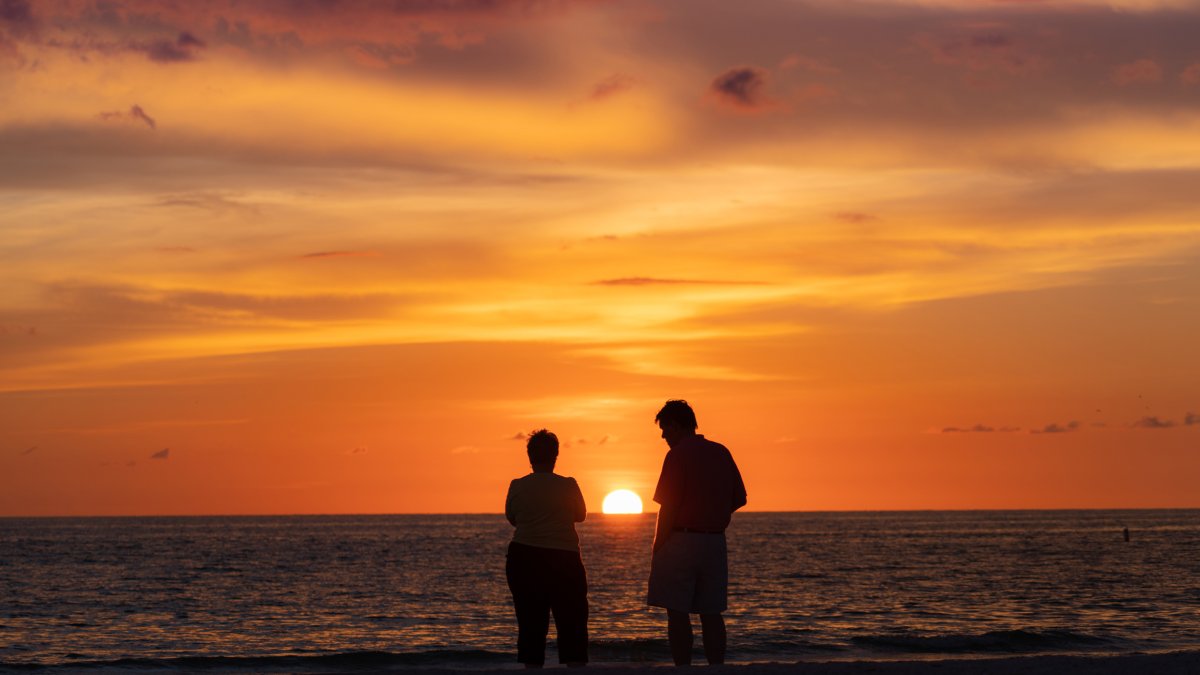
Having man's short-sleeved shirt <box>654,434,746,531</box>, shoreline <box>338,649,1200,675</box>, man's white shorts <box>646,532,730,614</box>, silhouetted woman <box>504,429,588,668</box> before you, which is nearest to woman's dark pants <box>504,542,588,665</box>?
silhouetted woman <box>504,429,588,668</box>

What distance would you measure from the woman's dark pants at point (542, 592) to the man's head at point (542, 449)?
71 centimetres

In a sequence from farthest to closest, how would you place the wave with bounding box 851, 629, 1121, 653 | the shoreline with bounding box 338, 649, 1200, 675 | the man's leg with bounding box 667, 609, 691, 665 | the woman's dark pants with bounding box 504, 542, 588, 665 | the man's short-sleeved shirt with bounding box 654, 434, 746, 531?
1. the wave with bounding box 851, 629, 1121, 653
2. the shoreline with bounding box 338, 649, 1200, 675
3. the woman's dark pants with bounding box 504, 542, 588, 665
4. the man's leg with bounding box 667, 609, 691, 665
5. the man's short-sleeved shirt with bounding box 654, 434, 746, 531

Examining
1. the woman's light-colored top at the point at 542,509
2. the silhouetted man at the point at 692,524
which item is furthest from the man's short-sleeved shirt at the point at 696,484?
the woman's light-colored top at the point at 542,509

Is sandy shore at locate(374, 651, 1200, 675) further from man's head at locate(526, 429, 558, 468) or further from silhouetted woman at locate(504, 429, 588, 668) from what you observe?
man's head at locate(526, 429, 558, 468)

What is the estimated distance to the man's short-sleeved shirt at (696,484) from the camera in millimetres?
9992

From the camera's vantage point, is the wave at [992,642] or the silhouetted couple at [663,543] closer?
the silhouetted couple at [663,543]

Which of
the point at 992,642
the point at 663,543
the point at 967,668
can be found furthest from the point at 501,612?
the point at 663,543

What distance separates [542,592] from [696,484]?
1657 millimetres

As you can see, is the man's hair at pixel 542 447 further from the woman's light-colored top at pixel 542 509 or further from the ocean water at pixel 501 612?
the ocean water at pixel 501 612

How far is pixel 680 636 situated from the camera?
1033 cm

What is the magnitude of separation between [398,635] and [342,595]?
14323 mm

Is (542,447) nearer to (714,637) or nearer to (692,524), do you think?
(692,524)

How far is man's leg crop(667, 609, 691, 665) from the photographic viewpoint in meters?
10.3

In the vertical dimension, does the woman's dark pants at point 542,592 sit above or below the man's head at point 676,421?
below
